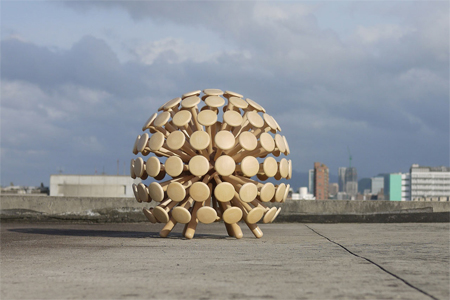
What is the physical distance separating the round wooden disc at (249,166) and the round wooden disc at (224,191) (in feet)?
1.38

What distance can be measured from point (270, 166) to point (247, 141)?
2.70 feet

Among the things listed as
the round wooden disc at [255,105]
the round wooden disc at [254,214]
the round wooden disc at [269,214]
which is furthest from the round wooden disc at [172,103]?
the round wooden disc at [269,214]

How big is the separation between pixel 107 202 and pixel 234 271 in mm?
14240

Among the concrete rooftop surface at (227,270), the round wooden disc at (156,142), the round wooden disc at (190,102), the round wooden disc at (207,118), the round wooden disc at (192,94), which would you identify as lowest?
the concrete rooftop surface at (227,270)

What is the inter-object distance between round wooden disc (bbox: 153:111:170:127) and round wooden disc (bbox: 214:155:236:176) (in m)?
1.58

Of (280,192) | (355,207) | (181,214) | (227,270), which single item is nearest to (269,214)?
(280,192)

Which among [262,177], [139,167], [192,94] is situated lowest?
[262,177]

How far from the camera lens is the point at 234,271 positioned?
22.7 feet

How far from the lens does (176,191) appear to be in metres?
11.0

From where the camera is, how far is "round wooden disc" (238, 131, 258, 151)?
10859 millimetres

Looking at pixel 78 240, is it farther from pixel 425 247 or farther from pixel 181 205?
pixel 425 247

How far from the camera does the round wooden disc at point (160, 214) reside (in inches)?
443

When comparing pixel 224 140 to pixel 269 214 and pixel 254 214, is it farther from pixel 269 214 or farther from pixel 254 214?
pixel 269 214

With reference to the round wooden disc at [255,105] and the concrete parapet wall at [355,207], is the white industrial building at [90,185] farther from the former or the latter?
the round wooden disc at [255,105]
